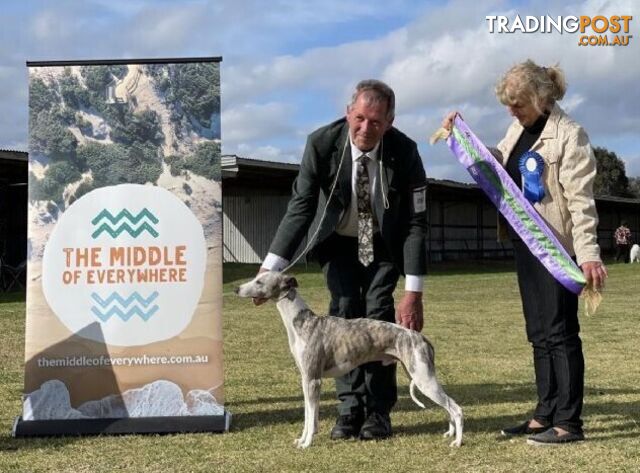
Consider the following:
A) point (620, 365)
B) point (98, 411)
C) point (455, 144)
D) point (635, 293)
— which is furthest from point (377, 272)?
point (635, 293)

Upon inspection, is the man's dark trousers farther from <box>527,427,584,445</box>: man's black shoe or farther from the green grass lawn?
<box>527,427,584,445</box>: man's black shoe

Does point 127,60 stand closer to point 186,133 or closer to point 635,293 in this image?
point 186,133

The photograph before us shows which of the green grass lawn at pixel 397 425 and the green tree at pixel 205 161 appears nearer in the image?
the green grass lawn at pixel 397 425

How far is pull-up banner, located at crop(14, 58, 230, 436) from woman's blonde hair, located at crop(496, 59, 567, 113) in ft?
6.05

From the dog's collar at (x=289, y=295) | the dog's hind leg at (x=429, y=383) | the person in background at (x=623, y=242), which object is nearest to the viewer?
the dog's hind leg at (x=429, y=383)

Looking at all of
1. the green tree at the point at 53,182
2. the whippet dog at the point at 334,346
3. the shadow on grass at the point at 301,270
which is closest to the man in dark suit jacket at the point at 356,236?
the whippet dog at the point at 334,346

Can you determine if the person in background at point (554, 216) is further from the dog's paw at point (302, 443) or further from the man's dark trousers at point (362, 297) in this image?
the dog's paw at point (302, 443)

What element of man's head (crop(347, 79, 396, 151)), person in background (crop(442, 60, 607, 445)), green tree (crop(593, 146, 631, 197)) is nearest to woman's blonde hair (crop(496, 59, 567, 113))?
person in background (crop(442, 60, 607, 445))

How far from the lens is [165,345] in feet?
18.4

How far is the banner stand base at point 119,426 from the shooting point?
5.48 metres

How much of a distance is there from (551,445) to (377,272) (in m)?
1.46

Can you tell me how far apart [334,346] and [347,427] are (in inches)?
25.9

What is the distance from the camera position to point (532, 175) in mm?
5086

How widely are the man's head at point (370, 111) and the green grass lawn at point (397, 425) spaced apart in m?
1.85
